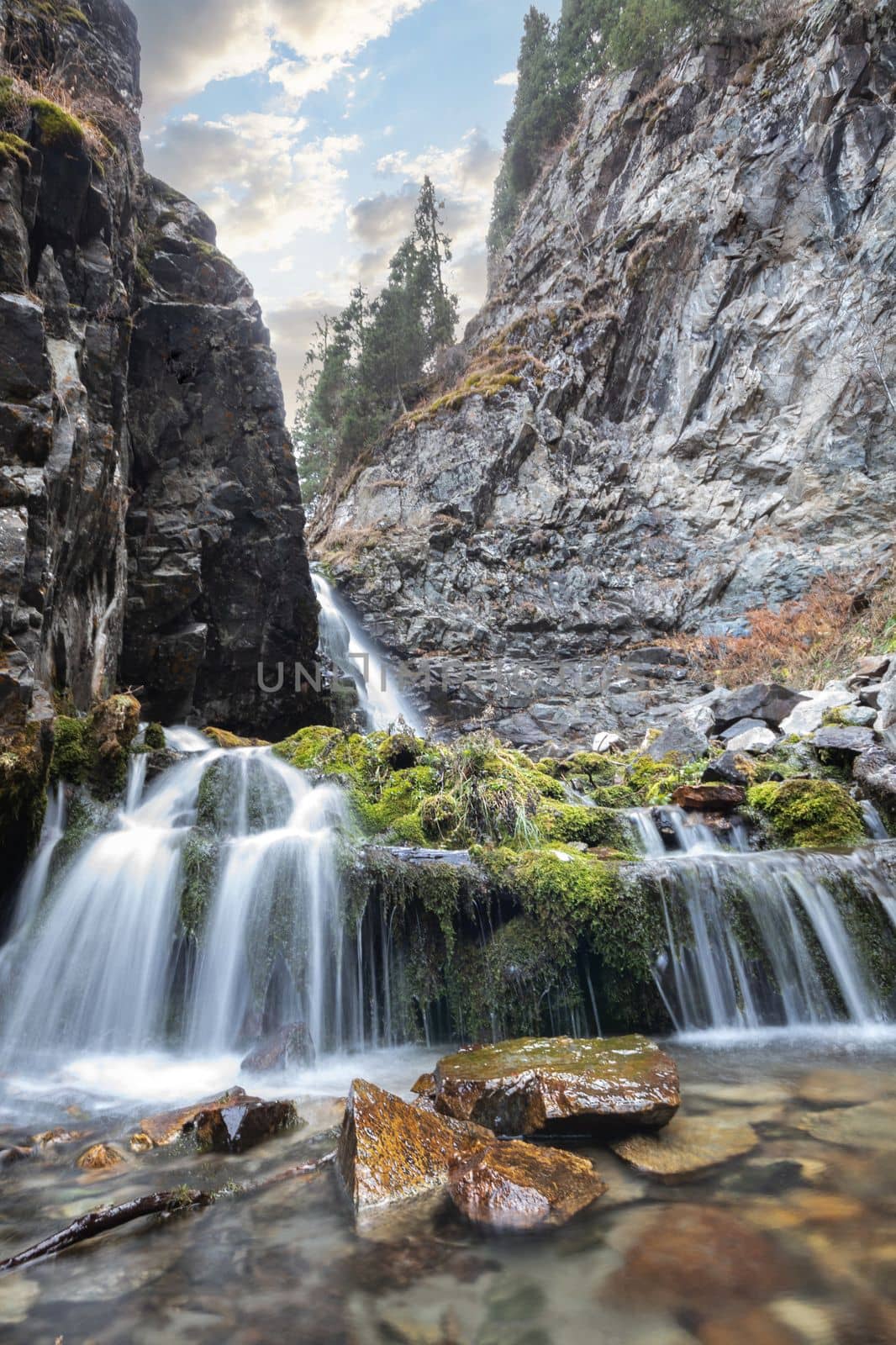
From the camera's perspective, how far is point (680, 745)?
10.8m

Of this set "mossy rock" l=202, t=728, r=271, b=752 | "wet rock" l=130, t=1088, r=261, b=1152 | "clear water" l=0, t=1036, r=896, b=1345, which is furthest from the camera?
"mossy rock" l=202, t=728, r=271, b=752

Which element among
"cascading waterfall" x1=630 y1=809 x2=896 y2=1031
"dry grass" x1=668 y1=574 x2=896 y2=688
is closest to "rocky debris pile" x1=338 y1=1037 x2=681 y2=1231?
"cascading waterfall" x1=630 y1=809 x2=896 y2=1031

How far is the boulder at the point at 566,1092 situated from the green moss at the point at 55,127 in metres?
10.2

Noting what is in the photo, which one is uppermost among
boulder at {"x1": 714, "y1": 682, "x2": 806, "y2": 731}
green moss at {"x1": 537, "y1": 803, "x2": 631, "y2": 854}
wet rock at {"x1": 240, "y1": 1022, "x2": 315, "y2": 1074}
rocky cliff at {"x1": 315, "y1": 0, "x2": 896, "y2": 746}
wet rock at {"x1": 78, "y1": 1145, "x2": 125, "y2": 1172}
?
rocky cliff at {"x1": 315, "y1": 0, "x2": 896, "y2": 746}

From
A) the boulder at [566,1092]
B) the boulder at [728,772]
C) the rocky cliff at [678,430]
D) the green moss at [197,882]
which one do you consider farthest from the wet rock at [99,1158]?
the rocky cliff at [678,430]

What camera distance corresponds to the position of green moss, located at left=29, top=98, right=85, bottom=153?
24.9 ft

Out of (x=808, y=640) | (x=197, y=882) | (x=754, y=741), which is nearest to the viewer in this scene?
(x=197, y=882)

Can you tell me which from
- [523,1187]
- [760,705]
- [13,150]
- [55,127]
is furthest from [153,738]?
[760,705]

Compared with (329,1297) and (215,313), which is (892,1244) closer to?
(329,1297)

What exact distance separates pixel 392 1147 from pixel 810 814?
542 cm

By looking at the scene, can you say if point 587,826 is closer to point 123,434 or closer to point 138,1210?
point 138,1210

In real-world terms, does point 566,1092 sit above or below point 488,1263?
above

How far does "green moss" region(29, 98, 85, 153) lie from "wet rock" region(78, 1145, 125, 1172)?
973cm

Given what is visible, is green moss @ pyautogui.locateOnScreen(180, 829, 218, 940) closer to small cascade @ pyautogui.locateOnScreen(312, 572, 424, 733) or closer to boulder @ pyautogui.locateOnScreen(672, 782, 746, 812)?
boulder @ pyautogui.locateOnScreen(672, 782, 746, 812)
